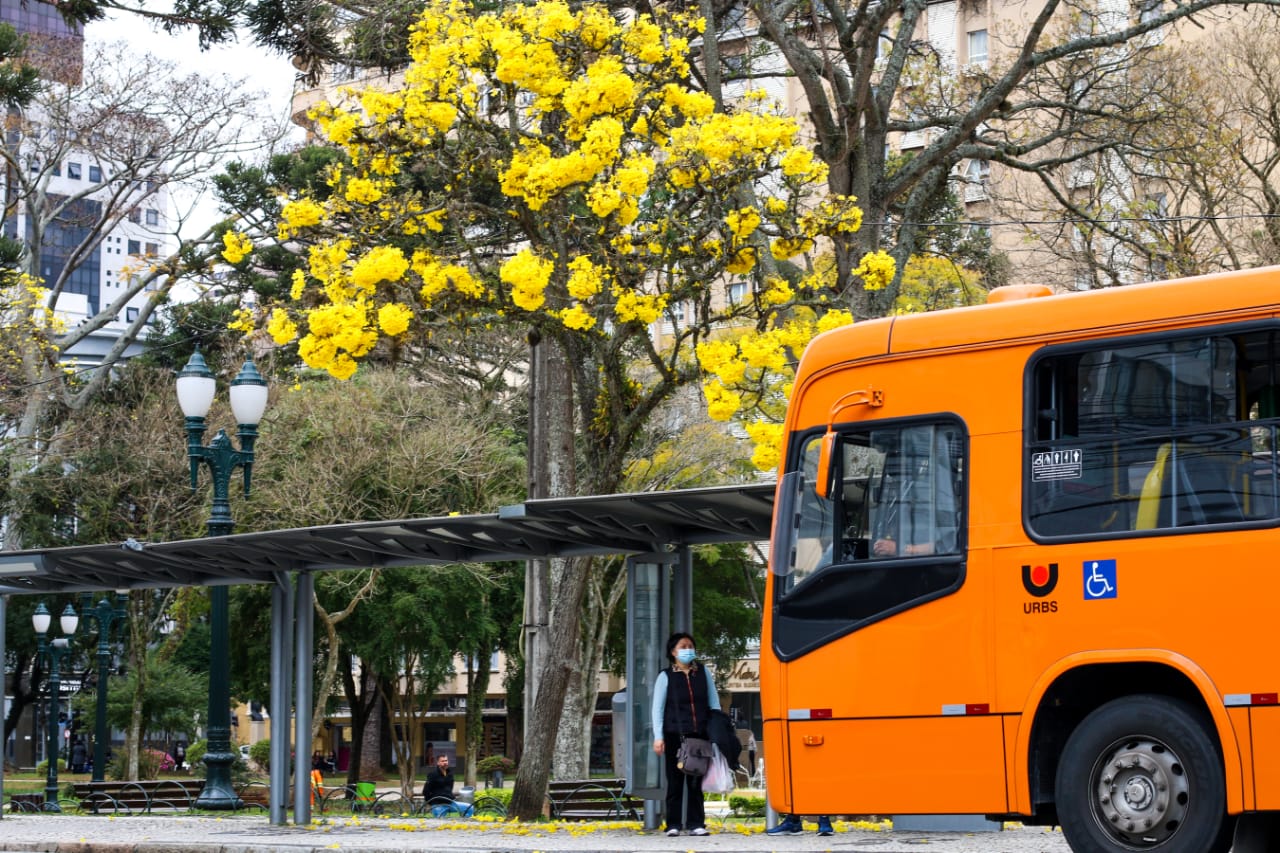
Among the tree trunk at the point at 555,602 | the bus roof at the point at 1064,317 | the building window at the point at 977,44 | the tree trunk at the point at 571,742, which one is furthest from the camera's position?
the building window at the point at 977,44

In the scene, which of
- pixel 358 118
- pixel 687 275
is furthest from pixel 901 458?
pixel 358 118

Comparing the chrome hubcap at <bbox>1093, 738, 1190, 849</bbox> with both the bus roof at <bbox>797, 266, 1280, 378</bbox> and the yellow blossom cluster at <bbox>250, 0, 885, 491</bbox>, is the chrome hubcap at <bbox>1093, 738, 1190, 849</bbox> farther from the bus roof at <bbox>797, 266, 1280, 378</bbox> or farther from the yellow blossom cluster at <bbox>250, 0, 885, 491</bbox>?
the yellow blossom cluster at <bbox>250, 0, 885, 491</bbox>

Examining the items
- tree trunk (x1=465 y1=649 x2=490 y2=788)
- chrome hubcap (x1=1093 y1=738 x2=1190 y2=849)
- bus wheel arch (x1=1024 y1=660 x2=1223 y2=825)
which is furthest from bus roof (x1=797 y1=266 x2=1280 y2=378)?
tree trunk (x1=465 y1=649 x2=490 y2=788)

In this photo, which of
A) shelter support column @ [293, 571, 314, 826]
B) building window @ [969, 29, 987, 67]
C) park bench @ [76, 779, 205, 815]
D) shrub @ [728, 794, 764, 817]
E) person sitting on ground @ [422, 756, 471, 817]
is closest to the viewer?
shelter support column @ [293, 571, 314, 826]

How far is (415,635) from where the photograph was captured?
37.0 metres

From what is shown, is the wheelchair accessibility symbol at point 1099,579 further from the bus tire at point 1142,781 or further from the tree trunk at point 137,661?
the tree trunk at point 137,661

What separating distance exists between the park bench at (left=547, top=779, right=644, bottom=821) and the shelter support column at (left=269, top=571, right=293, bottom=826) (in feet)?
13.6

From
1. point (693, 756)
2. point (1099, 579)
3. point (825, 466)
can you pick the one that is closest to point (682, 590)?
point (693, 756)

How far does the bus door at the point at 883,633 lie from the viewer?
968cm

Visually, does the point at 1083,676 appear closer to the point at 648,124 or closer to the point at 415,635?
the point at 648,124

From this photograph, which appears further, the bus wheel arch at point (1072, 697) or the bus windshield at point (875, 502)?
the bus windshield at point (875, 502)

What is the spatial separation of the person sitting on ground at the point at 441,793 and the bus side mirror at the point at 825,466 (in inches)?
536

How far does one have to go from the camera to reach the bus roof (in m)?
9.09

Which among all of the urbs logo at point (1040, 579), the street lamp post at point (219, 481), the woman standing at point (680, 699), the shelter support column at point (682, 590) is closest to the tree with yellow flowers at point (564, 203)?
the street lamp post at point (219, 481)
